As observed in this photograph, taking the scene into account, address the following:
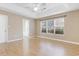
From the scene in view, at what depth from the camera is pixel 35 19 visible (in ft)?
32.0

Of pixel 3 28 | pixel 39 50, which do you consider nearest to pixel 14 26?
pixel 3 28

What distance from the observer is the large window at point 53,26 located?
23.3ft

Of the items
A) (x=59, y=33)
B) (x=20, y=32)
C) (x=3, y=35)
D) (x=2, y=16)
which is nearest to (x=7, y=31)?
(x=3, y=35)

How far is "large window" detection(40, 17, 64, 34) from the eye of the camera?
7.11 metres

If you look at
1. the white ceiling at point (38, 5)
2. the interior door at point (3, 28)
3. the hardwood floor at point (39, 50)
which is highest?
the white ceiling at point (38, 5)

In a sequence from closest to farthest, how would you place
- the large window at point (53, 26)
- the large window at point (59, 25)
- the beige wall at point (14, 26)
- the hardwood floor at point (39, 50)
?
the hardwood floor at point (39, 50) → the beige wall at point (14, 26) → the large window at point (59, 25) → the large window at point (53, 26)

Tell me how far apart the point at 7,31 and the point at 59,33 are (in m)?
3.78

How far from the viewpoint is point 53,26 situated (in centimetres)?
796

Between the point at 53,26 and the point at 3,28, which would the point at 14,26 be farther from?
the point at 53,26

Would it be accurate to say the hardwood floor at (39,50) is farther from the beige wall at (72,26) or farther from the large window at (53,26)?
the large window at (53,26)

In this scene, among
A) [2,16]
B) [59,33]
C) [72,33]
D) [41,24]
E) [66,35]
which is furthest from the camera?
[41,24]

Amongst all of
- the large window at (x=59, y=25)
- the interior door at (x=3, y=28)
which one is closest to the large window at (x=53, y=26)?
the large window at (x=59, y=25)

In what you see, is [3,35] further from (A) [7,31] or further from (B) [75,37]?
(B) [75,37]

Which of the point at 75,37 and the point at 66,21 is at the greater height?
the point at 66,21
